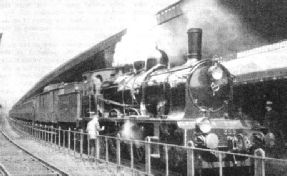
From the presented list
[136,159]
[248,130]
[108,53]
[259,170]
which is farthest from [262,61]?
[108,53]

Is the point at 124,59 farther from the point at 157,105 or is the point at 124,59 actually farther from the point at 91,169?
the point at 91,169

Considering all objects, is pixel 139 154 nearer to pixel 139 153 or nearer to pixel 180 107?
pixel 139 153

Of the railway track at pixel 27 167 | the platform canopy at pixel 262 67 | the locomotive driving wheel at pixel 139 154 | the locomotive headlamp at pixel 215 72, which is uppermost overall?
the platform canopy at pixel 262 67

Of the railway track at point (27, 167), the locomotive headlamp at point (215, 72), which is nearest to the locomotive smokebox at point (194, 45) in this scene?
the locomotive headlamp at point (215, 72)

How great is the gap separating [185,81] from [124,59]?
5713 millimetres

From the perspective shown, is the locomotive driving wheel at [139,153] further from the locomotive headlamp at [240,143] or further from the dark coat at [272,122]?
the dark coat at [272,122]

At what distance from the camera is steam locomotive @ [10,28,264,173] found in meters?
8.09

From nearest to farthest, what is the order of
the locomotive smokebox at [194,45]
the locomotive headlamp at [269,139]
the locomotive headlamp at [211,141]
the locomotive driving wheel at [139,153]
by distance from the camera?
the locomotive headlamp at [211,141], the locomotive headlamp at [269,139], the locomotive smokebox at [194,45], the locomotive driving wheel at [139,153]

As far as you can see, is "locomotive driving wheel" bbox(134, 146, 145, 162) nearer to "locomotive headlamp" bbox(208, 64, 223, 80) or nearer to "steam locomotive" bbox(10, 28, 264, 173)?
"steam locomotive" bbox(10, 28, 264, 173)

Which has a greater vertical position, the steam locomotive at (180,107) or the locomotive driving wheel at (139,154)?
the steam locomotive at (180,107)

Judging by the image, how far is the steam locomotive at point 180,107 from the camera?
809 centimetres

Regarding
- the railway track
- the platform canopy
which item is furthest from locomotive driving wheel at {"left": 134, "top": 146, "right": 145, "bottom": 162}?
the platform canopy

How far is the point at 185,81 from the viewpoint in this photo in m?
8.59

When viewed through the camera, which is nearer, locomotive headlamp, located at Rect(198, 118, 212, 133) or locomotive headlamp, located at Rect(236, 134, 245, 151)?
locomotive headlamp, located at Rect(198, 118, 212, 133)
